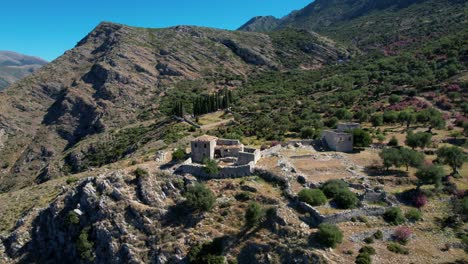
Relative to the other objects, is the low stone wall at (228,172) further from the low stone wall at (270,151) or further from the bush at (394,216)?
the bush at (394,216)

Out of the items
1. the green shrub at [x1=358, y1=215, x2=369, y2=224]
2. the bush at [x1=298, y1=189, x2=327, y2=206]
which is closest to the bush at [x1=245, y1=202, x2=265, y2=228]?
the bush at [x1=298, y1=189, x2=327, y2=206]

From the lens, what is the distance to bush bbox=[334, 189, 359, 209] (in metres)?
42.3

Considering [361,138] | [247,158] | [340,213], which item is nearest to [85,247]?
[247,158]

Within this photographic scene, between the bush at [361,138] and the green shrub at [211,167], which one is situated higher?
the bush at [361,138]

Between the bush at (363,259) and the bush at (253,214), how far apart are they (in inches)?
428

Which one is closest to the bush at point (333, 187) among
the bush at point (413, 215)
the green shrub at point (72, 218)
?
the bush at point (413, 215)

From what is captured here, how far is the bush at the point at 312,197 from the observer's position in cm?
4234

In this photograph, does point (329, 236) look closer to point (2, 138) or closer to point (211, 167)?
point (211, 167)

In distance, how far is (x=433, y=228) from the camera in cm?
4072

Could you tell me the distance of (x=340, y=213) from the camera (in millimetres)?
40969

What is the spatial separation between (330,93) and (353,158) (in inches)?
2830

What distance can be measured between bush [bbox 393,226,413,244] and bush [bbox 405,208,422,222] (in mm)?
2195

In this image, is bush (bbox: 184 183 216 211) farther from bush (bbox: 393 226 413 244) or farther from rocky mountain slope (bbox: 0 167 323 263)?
bush (bbox: 393 226 413 244)

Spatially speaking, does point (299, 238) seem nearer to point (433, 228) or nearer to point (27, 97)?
point (433, 228)
